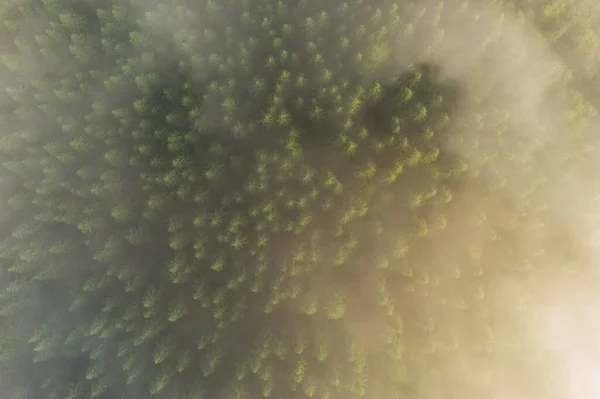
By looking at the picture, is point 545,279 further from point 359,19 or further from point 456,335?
point 359,19

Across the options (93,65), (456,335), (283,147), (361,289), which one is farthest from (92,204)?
(456,335)

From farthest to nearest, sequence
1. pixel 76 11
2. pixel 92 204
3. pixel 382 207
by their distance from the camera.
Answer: pixel 76 11 < pixel 92 204 < pixel 382 207

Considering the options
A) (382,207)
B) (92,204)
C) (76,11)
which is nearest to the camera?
(382,207)

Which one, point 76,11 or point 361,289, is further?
point 76,11

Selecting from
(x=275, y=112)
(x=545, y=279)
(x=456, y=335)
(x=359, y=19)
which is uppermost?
(x=359, y=19)

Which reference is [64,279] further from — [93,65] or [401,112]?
[401,112]

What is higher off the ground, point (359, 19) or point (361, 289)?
point (359, 19)

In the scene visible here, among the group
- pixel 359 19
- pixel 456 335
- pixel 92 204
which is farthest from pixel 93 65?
pixel 456 335
